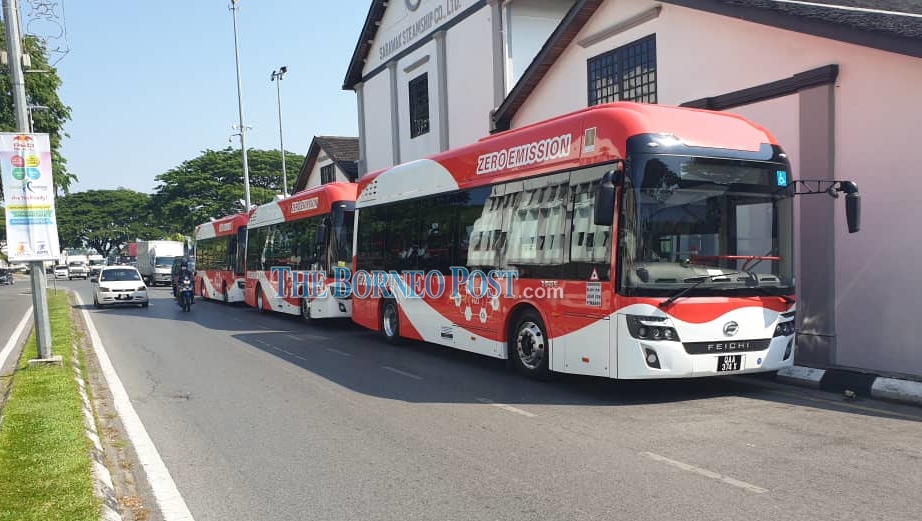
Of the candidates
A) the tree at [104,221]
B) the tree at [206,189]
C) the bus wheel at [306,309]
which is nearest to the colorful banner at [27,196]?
the bus wheel at [306,309]

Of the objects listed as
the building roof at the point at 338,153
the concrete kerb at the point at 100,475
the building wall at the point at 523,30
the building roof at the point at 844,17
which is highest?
the building wall at the point at 523,30

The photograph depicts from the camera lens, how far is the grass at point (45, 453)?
4977mm

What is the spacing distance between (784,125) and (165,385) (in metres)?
10.4

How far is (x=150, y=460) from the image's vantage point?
6.54 meters

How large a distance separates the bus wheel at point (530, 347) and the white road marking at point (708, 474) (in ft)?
11.0

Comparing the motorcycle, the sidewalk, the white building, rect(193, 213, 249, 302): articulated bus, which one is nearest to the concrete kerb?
the sidewalk

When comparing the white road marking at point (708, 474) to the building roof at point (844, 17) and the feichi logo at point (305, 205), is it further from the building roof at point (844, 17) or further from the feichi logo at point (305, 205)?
the feichi logo at point (305, 205)

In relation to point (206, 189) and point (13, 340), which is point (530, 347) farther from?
point (206, 189)

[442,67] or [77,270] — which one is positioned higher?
[442,67]

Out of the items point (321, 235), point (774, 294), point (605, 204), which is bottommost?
point (774, 294)

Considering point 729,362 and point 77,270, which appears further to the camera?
point 77,270

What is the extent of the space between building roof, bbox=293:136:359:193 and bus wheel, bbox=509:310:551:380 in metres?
25.9

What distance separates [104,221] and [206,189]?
39.1 m

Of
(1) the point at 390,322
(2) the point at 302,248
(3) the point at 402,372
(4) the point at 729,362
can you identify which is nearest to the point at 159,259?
(2) the point at 302,248
